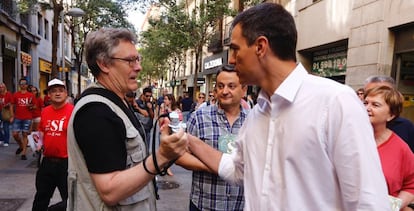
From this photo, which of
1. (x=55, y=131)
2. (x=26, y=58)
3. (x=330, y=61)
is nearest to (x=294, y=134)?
(x=55, y=131)

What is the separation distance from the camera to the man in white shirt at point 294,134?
124 centimetres

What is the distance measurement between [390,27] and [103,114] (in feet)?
27.7

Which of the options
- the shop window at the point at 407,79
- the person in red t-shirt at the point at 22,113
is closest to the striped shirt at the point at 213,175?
the shop window at the point at 407,79

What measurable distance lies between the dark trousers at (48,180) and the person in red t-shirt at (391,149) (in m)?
3.37

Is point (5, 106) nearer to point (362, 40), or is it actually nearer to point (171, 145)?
point (171, 145)

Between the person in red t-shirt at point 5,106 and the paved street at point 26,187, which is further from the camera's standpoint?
the person in red t-shirt at point 5,106

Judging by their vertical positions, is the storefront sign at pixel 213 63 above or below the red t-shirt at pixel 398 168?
above

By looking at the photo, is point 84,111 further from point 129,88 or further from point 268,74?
point 268,74

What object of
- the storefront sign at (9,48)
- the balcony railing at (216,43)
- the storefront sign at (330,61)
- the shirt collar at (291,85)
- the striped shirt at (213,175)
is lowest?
the striped shirt at (213,175)

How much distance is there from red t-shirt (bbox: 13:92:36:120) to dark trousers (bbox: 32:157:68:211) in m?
5.67

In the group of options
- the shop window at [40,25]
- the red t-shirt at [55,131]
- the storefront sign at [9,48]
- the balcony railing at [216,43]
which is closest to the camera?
the red t-shirt at [55,131]

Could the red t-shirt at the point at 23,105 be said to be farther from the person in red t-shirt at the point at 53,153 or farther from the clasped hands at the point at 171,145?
the clasped hands at the point at 171,145

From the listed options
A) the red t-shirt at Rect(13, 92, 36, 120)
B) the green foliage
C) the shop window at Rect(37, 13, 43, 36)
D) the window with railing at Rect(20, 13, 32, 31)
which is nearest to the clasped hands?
the red t-shirt at Rect(13, 92, 36, 120)

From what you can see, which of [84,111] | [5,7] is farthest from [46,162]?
[5,7]
